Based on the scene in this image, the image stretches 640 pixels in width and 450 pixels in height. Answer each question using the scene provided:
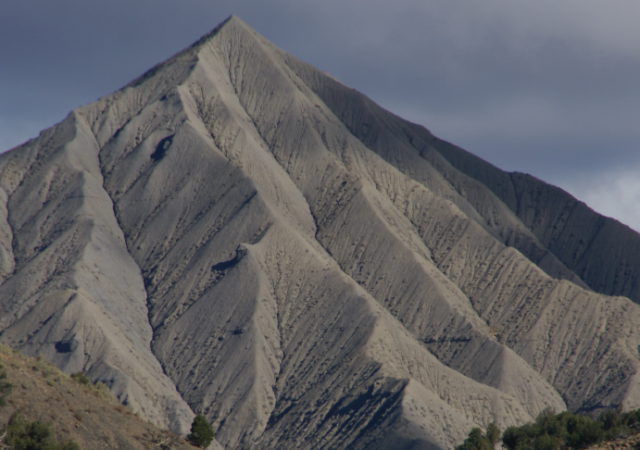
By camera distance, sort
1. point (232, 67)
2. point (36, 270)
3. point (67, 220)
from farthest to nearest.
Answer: point (232, 67) → point (67, 220) → point (36, 270)

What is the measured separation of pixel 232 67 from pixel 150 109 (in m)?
19.7

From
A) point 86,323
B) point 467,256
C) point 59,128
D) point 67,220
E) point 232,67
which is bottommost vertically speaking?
point 86,323

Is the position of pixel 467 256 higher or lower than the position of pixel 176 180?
higher

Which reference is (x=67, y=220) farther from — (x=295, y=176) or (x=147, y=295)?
(x=295, y=176)

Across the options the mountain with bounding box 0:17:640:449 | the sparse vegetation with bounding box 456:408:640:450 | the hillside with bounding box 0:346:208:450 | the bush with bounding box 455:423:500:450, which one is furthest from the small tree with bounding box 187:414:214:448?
the mountain with bounding box 0:17:640:449

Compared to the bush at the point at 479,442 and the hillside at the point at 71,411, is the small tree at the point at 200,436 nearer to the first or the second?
the hillside at the point at 71,411

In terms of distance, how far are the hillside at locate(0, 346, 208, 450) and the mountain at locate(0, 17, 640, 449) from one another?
1912 inches

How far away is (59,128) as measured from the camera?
13512 cm

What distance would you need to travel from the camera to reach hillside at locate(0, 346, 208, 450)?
94.7ft

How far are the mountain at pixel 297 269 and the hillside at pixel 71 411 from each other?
Result: 159 ft

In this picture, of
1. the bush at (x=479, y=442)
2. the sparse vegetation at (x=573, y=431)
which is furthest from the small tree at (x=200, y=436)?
the bush at (x=479, y=442)

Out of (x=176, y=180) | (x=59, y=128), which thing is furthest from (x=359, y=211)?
(x=59, y=128)

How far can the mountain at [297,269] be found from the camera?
9175 cm

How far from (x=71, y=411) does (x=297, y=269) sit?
7835 centimetres
